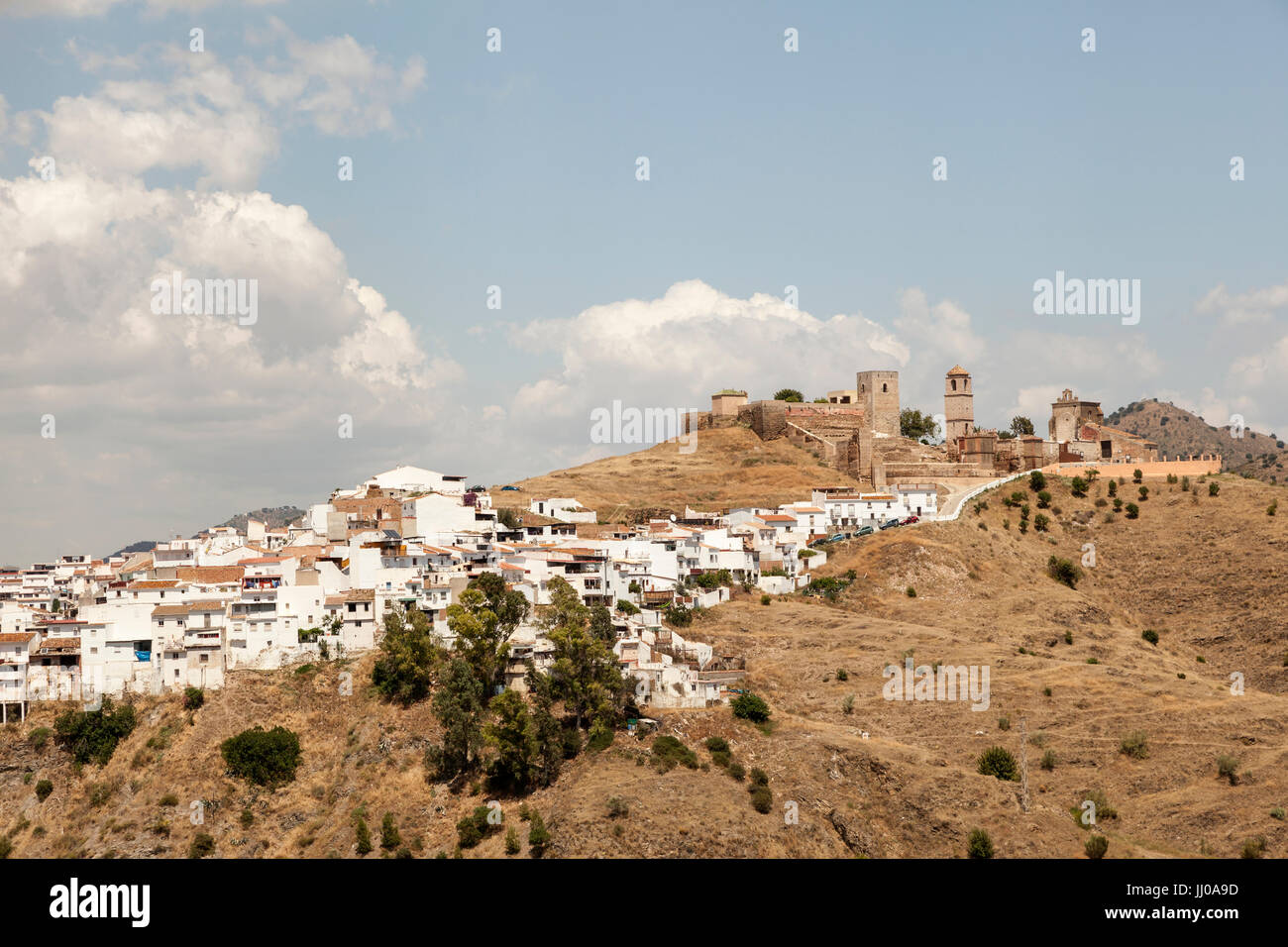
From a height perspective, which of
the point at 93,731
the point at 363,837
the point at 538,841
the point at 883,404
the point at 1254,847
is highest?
the point at 883,404

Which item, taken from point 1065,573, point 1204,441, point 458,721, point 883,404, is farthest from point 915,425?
point 1204,441

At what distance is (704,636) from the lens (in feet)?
156

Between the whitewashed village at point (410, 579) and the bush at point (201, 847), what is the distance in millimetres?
7376

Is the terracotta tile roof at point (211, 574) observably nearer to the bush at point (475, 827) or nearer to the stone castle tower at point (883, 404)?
the bush at point (475, 827)

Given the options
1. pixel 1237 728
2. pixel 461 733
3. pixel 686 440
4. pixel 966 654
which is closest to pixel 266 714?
pixel 461 733

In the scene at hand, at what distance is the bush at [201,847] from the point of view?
39156 mm

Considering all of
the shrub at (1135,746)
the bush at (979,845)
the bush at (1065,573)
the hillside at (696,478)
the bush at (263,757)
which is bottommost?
the bush at (979,845)

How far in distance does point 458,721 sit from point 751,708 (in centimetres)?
953

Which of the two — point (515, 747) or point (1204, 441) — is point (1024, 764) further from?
point (1204, 441)

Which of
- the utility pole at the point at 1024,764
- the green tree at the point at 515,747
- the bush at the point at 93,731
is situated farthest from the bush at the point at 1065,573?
the bush at the point at 93,731

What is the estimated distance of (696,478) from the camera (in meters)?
83.0
